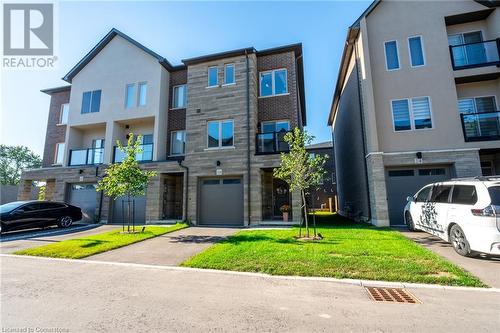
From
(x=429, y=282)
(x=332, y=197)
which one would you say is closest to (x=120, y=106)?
(x=429, y=282)

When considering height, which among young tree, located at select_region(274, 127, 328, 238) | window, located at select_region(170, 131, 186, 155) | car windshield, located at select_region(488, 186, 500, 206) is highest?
window, located at select_region(170, 131, 186, 155)

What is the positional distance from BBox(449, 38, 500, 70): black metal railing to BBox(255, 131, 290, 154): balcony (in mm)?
9596

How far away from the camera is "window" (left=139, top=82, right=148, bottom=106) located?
17.5 meters

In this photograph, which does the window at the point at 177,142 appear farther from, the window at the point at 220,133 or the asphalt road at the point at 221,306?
the asphalt road at the point at 221,306

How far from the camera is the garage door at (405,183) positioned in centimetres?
1250

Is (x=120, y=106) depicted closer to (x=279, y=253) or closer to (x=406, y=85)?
(x=279, y=253)

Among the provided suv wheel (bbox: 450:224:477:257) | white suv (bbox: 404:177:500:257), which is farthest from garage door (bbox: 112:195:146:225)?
suv wheel (bbox: 450:224:477:257)

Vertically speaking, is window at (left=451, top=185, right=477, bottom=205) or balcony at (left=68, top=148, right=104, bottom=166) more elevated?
balcony at (left=68, top=148, right=104, bottom=166)

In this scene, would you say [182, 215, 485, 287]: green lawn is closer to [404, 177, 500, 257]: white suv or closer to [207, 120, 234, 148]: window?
[404, 177, 500, 257]: white suv

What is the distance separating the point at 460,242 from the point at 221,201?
10.8 meters

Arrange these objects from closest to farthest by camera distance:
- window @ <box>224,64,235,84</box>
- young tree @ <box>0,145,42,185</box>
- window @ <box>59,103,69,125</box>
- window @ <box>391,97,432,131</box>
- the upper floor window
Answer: window @ <box>391,97,432,131</box> → window @ <box>224,64,235,84</box> → the upper floor window → window @ <box>59,103,69,125</box> → young tree @ <box>0,145,42,185</box>

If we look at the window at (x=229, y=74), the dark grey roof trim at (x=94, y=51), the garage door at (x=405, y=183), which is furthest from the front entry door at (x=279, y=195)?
the dark grey roof trim at (x=94, y=51)

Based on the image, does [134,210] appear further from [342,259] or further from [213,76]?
[342,259]

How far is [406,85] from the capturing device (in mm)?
13312
